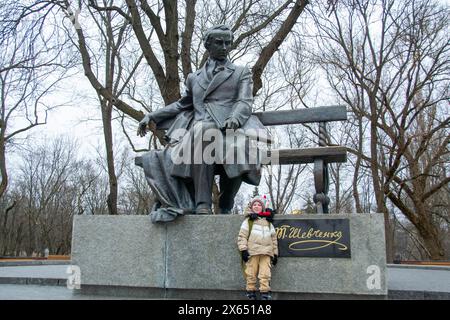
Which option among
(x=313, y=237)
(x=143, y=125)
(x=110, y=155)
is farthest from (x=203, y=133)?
(x=110, y=155)

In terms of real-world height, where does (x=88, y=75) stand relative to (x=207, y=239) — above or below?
above

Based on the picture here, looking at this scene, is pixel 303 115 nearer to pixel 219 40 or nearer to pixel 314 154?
pixel 314 154

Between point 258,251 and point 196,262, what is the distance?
2.67 feet

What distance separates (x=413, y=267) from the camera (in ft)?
31.6

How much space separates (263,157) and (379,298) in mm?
2280

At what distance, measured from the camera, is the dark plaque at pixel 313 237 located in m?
4.59

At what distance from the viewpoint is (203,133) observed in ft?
18.0

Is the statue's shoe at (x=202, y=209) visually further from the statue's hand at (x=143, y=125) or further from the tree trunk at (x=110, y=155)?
the tree trunk at (x=110, y=155)

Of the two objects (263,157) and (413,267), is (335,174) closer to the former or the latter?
(413,267)

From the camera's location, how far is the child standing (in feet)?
14.7

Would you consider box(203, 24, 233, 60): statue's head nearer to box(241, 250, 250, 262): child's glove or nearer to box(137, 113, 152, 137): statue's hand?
box(137, 113, 152, 137): statue's hand

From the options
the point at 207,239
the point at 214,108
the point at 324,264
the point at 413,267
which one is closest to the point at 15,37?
the point at 214,108

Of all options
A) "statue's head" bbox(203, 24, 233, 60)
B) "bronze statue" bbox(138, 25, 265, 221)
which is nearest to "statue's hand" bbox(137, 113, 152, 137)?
"bronze statue" bbox(138, 25, 265, 221)
